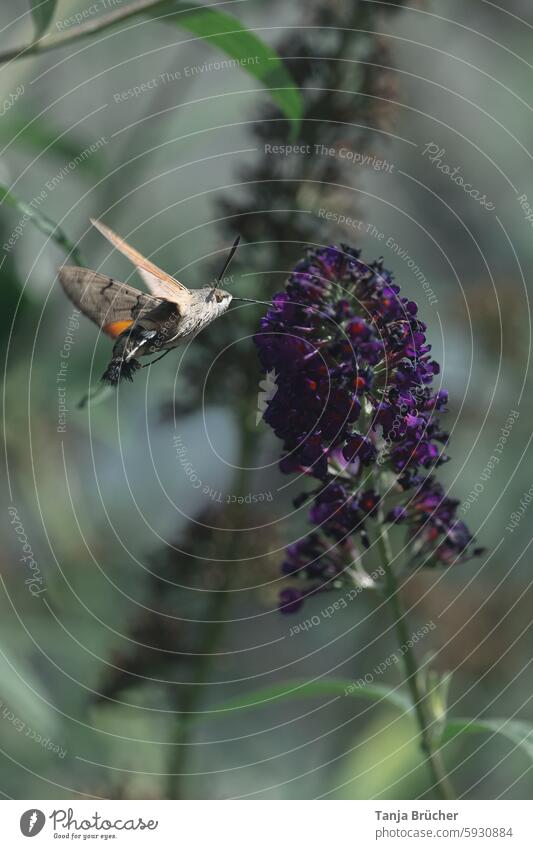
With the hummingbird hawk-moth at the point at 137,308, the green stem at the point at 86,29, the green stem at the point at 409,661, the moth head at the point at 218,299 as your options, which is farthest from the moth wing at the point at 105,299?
the green stem at the point at 409,661

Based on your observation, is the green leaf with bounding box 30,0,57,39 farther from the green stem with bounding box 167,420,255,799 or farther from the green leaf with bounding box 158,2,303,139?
the green stem with bounding box 167,420,255,799

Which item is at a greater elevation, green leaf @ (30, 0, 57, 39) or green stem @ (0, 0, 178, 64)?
green leaf @ (30, 0, 57, 39)

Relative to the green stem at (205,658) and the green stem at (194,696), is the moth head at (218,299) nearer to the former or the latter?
the green stem at (205,658)

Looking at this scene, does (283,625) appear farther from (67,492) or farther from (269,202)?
(269,202)

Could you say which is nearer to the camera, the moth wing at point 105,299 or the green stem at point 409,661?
the green stem at point 409,661

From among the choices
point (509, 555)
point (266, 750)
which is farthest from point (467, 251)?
point (266, 750)

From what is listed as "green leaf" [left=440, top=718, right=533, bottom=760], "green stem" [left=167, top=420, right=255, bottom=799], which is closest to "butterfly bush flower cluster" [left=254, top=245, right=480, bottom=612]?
"green leaf" [left=440, top=718, right=533, bottom=760]

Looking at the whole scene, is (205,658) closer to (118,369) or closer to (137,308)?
(118,369)
